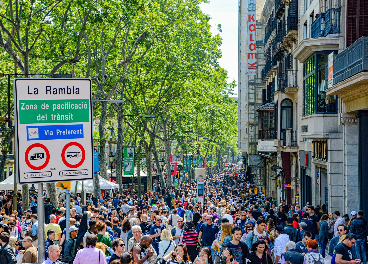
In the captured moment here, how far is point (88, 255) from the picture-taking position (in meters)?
8.57

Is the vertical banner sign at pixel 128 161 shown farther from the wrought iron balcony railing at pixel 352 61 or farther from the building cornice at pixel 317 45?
the wrought iron balcony railing at pixel 352 61

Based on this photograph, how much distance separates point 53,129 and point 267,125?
35.9m

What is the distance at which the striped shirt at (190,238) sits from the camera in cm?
1289

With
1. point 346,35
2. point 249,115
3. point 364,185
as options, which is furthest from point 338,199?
point 249,115

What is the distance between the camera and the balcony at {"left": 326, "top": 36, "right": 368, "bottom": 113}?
52.1 feet

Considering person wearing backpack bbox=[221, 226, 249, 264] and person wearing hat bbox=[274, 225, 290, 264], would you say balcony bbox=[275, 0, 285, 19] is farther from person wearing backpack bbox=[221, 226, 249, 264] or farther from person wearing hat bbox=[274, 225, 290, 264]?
person wearing backpack bbox=[221, 226, 249, 264]

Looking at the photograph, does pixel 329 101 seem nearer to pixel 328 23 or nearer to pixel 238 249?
pixel 328 23

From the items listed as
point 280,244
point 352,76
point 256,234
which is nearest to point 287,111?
point 352,76

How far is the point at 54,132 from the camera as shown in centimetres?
677

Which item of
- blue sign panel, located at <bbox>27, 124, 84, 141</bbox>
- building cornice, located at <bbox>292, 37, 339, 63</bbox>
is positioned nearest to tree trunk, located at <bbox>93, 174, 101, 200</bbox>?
building cornice, located at <bbox>292, 37, 339, 63</bbox>

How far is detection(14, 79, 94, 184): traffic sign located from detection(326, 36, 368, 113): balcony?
10.7m

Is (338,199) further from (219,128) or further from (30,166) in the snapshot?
(219,128)

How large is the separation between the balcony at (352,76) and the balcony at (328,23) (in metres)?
2.36

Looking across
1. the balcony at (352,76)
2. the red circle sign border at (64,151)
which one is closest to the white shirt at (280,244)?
the red circle sign border at (64,151)
